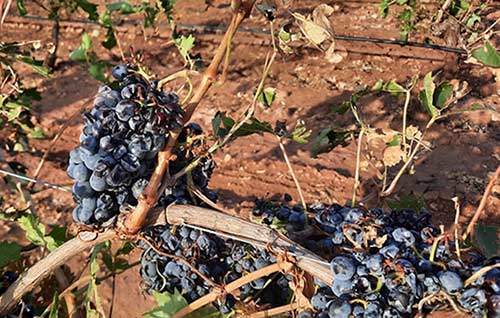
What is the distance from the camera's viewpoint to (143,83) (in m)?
1.30

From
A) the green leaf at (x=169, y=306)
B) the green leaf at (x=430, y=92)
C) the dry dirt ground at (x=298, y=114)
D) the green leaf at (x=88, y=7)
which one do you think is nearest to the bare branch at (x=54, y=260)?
the green leaf at (x=169, y=306)

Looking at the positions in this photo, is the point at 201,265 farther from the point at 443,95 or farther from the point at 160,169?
the point at 443,95

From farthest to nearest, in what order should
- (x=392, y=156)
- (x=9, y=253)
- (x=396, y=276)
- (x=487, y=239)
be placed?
(x=9, y=253), (x=392, y=156), (x=487, y=239), (x=396, y=276)

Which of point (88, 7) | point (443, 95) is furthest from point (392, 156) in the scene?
point (88, 7)

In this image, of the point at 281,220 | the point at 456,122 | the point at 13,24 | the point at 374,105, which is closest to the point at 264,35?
the point at 374,105

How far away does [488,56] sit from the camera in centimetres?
126

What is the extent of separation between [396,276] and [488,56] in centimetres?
48

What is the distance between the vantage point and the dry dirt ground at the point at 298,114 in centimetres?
A: 292

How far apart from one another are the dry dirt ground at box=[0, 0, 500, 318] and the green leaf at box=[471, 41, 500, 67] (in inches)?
42.8

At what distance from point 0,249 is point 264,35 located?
3.08m

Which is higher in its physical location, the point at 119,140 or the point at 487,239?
the point at 119,140

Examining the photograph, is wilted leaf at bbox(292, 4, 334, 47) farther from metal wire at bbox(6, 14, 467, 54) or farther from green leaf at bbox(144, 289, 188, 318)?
metal wire at bbox(6, 14, 467, 54)

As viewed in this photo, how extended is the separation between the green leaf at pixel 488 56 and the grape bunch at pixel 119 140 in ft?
1.95

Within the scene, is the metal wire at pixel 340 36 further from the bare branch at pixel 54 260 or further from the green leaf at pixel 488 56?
the bare branch at pixel 54 260
